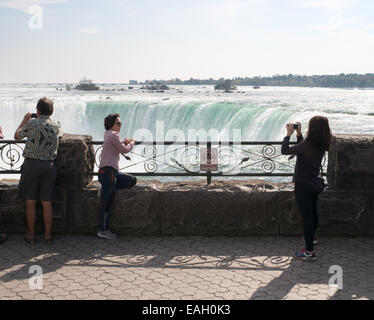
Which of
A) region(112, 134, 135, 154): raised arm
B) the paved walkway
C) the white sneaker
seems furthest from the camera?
the white sneaker

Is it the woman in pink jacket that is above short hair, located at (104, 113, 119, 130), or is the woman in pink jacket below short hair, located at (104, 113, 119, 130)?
below

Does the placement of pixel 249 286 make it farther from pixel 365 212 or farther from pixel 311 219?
pixel 365 212

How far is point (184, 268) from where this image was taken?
188 inches

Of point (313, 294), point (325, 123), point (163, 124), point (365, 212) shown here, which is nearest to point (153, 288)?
point (313, 294)

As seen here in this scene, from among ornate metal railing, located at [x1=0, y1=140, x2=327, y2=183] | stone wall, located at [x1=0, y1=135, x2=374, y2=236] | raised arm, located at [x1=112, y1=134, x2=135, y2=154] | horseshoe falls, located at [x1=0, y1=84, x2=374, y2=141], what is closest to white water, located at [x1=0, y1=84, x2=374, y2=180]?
horseshoe falls, located at [x1=0, y1=84, x2=374, y2=141]

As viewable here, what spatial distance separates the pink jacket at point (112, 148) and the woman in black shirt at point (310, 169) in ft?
6.11

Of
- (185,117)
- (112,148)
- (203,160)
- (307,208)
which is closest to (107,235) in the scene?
(112,148)

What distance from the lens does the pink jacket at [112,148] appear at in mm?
5403

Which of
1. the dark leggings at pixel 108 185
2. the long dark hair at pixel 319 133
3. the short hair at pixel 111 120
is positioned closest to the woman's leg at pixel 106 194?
the dark leggings at pixel 108 185

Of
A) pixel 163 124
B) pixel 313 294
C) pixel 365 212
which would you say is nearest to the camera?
pixel 313 294

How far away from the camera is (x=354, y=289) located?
4230mm

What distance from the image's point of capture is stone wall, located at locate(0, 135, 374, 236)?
5.71 meters

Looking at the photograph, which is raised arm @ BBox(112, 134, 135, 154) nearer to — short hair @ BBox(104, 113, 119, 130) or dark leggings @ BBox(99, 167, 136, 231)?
short hair @ BBox(104, 113, 119, 130)
